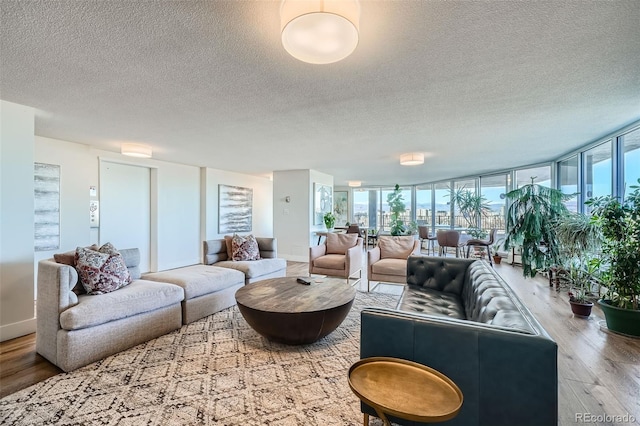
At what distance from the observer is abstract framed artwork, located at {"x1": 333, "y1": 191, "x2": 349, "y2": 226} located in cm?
1165

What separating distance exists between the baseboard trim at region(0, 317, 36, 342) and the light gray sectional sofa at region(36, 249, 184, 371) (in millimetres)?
660

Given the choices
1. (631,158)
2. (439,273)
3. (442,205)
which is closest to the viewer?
(439,273)

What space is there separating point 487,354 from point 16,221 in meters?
4.09

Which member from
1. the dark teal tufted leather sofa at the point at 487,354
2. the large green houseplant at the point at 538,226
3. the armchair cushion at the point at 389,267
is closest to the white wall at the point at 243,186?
the armchair cushion at the point at 389,267

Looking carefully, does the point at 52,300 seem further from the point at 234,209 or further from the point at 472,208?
the point at 472,208

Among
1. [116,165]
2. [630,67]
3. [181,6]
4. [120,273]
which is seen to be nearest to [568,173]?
[630,67]

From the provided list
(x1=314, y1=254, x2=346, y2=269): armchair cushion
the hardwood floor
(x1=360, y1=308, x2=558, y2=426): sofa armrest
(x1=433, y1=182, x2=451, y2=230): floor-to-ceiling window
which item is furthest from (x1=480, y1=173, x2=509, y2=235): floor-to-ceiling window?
(x1=360, y1=308, x2=558, y2=426): sofa armrest

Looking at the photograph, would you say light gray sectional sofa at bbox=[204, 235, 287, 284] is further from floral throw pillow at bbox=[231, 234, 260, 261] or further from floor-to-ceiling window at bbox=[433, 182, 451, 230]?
floor-to-ceiling window at bbox=[433, 182, 451, 230]

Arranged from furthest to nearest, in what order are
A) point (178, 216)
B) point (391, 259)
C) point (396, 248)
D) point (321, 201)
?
point (321, 201) → point (178, 216) → point (396, 248) → point (391, 259)

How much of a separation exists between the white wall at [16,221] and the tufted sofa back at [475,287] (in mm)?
3946

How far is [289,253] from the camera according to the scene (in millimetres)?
7355

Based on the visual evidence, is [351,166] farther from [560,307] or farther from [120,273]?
[120,273]

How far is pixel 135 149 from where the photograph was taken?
432 cm

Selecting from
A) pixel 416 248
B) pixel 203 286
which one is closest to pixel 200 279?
pixel 203 286
